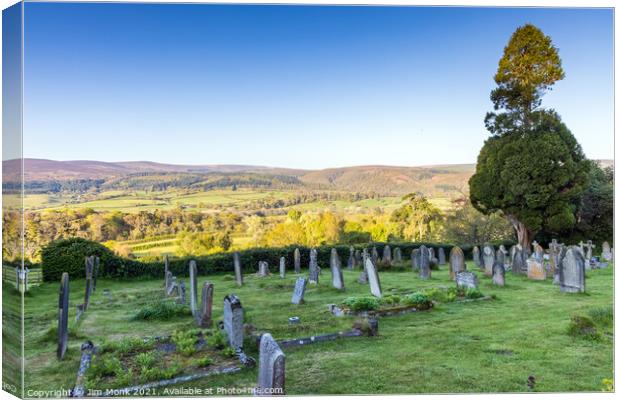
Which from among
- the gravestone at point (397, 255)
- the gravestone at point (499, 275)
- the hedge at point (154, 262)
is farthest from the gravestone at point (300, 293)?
the gravestone at point (397, 255)

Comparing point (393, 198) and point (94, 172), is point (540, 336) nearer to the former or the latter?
point (94, 172)

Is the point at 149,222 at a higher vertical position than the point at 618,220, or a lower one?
lower

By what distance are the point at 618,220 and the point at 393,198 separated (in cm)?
1707

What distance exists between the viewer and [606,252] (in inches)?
675

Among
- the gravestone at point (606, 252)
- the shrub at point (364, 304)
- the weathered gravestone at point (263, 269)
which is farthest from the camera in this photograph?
the weathered gravestone at point (263, 269)

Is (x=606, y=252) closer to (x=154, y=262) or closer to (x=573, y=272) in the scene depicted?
(x=573, y=272)

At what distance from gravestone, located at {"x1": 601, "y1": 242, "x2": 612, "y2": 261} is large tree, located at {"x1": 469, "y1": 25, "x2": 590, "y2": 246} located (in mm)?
1551

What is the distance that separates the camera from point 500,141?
2070 cm

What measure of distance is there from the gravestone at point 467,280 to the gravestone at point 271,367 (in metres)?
8.34

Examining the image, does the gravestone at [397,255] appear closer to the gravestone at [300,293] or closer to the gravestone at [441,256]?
the gravestone at [441,256]

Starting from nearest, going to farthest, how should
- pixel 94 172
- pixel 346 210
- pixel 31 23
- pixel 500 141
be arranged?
pixel 31 23 → pixel 94 172 → pixel 500 141 → pixel 346 210

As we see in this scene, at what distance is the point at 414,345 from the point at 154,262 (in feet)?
44.8

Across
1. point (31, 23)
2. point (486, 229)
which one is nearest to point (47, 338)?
point (31, 23)

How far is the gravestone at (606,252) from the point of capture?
16.9 m
